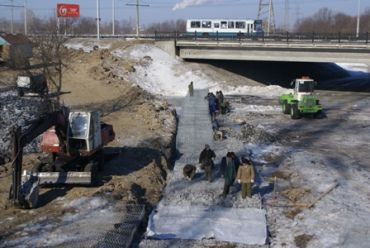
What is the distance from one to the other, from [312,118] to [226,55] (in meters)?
16.9

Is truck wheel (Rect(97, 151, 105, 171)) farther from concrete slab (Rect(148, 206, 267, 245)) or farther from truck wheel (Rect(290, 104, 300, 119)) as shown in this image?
truck wheel (Rect(290, 104, 300, 119))

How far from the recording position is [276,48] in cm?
4772

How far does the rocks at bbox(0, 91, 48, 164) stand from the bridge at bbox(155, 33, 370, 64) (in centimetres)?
2002

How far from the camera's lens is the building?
47812mm

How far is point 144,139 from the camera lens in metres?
25.8

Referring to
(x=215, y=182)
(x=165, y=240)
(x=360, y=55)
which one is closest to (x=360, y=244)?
(x=165, y=240)

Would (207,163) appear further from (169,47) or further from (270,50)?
(169,47)

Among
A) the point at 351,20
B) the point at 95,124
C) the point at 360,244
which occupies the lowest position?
the point at 360,244

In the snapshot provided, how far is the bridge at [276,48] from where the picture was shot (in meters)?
45.0

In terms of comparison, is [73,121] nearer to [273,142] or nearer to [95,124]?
[95,124]

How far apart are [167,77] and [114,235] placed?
117 feet

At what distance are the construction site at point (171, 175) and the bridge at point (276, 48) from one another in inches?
324

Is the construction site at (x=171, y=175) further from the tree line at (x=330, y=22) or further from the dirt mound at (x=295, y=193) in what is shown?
the tree line at (x=330, y=22)

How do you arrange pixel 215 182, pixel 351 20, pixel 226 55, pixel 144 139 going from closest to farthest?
pixel 215 182 < pixel 144 139 < pixel 226 55 < pixel 351 20
